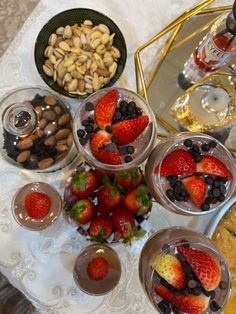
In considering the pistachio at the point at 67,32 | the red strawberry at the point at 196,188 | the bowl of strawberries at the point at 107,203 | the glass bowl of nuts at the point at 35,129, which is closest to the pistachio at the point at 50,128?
the glass bowl of nuts at the point at 35,129

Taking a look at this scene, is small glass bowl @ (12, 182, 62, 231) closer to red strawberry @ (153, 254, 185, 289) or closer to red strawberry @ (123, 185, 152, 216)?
red strawberry @ (123, 185, 152, 216)

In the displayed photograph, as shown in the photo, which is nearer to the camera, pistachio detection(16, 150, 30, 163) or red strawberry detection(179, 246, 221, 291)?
red strawberry detection(179, 246, 221, 291)

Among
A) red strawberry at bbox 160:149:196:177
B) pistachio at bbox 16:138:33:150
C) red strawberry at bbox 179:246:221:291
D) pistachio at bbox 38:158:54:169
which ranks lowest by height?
red strawberry at bbox 179:246:221:291

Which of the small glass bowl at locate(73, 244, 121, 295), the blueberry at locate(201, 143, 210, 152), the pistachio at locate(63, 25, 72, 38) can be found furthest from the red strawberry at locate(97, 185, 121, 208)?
the pistachio at locate(63, 25, 72, 38)

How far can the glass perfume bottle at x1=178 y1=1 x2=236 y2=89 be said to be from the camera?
3.00ft

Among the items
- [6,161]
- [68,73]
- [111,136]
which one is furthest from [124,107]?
[6,161]

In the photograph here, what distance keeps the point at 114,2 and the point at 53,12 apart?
0.48ft

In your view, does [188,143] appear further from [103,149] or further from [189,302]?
[189,302]

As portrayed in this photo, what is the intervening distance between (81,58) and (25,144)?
0.23m

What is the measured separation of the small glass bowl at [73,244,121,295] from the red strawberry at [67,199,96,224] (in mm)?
76

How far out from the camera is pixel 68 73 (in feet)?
3.36

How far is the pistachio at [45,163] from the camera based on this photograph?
993mm

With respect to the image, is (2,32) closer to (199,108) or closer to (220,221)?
(199,108)

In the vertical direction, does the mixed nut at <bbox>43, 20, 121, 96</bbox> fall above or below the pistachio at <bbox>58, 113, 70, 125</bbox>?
above
